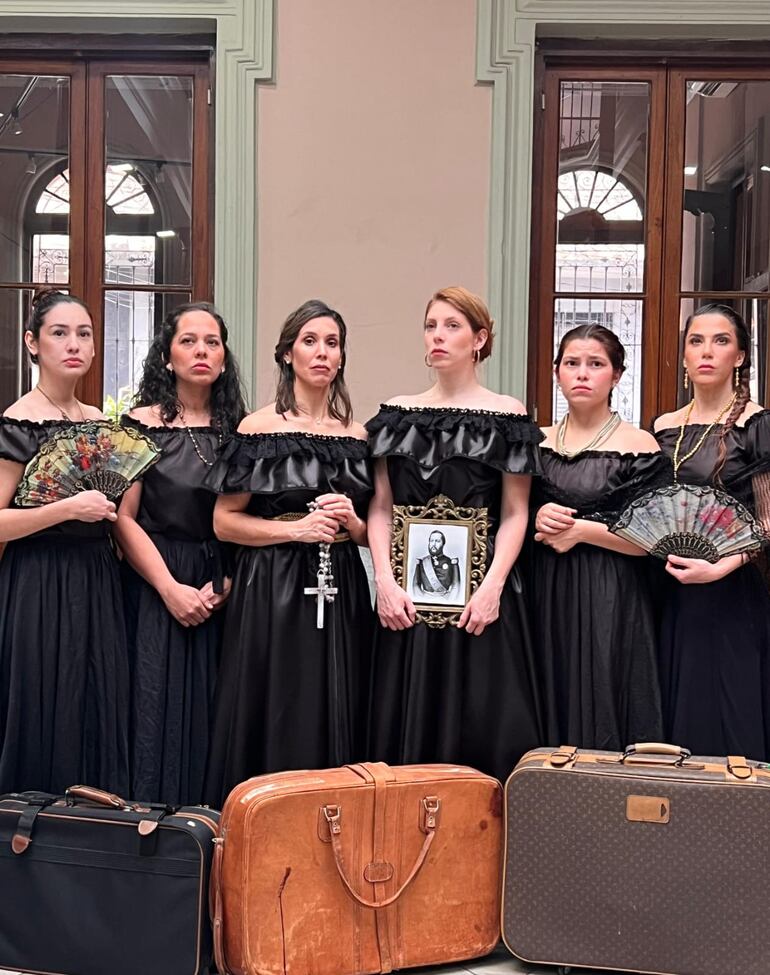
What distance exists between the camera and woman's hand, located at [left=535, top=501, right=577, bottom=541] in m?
3.04

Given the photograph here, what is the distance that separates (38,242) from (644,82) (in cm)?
259

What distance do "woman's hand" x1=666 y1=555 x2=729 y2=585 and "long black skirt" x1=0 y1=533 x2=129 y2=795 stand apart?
1609 mm

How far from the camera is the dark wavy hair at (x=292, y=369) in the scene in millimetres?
3137

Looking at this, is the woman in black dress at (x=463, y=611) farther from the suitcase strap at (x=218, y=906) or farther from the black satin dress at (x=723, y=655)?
the suitcase strap at (x=218, y=906)

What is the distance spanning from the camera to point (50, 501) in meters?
3.05

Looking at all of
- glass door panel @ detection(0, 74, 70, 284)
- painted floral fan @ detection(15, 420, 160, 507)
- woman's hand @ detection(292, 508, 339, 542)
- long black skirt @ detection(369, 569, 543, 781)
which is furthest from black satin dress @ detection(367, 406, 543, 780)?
glass door panel @ detection(0, 74, 70, 284)

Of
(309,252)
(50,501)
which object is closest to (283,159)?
(309,252)

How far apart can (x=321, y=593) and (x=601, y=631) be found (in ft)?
2.64

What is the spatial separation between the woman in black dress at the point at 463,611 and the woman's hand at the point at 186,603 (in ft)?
1.67

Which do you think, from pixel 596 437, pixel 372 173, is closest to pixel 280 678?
pixel 596 437

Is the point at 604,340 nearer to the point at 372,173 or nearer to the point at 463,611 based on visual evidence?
the point at 463,611

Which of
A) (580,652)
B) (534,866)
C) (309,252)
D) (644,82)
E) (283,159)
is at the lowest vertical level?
(534,866)

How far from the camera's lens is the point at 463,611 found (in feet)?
9.92

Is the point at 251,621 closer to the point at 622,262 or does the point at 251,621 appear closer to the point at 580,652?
the point at 580,652
